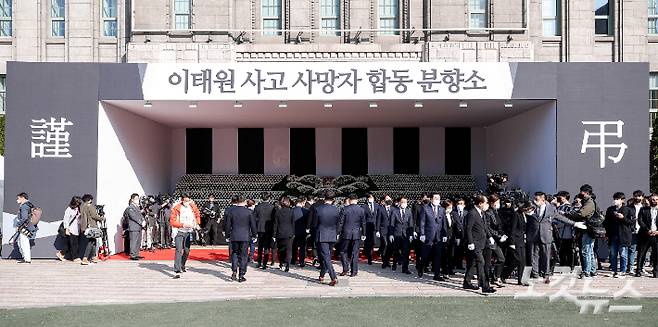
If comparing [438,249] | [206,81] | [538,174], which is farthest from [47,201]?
[538,174]

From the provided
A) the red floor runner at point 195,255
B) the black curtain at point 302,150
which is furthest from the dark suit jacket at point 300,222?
the black curtain at point 302,150

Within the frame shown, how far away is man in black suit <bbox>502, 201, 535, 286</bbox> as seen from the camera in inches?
393

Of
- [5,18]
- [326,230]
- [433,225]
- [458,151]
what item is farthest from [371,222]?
[5,18]

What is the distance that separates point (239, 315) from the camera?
25.3 feet

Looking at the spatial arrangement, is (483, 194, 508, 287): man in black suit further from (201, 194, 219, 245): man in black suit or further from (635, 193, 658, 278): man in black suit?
(201, 194, 219, 245): man in black suit

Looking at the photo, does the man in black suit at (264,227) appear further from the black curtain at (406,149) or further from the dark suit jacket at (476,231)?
the black curtain at (406,149)

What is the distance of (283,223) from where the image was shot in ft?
39.2

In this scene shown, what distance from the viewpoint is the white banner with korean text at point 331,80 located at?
13391 mm

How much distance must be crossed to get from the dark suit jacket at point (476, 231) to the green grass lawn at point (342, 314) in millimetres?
908

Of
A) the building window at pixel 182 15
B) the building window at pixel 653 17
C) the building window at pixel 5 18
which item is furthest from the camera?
the building window at pixel 5 18

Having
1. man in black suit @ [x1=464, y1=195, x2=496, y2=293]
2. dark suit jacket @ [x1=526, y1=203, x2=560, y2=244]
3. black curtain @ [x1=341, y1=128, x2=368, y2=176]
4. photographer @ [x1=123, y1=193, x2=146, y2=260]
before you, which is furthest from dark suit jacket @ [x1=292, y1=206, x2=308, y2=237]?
black curtain @ [x1=341, y1=128, x2=368, y2=176]

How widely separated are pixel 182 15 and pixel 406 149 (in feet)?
34.0

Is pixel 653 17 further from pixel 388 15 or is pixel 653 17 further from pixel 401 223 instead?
pixel 401 223

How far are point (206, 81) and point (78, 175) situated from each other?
12.4 feet
